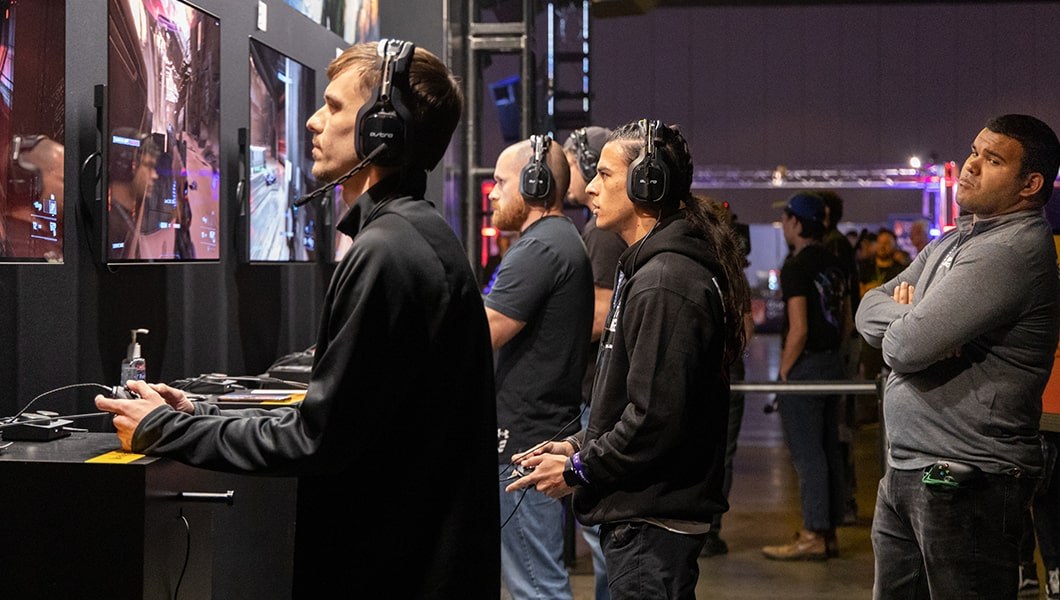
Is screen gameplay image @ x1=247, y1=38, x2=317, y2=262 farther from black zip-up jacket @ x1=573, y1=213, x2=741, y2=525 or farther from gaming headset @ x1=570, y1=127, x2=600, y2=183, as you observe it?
black zip-up jacket @ x1=573, y1=213, x2=741, y2=525

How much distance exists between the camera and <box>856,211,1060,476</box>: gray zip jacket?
113 inches

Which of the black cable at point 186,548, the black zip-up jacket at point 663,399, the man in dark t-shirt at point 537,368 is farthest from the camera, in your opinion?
the man in dark t-shirt at point 537,368

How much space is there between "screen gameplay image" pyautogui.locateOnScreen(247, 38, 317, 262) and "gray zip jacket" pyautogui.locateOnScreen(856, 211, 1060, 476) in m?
2.04

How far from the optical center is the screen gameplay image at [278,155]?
411cm

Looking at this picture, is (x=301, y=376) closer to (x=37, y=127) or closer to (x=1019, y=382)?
(x=37, y=127)

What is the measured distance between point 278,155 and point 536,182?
1.06 meters

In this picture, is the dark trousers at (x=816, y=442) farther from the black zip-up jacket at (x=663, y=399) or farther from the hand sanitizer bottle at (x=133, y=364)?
the hand sanitizer bottle at (x=133, y=364)

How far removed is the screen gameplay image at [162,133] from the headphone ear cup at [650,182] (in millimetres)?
1308

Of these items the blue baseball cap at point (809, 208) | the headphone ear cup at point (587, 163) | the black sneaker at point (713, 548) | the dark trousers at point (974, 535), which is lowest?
the black sneaker at point (713, 548)

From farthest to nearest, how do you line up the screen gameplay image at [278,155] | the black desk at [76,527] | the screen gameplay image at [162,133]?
the screen gameplay image at [278,155] < the screen gameplay image at [162,133] < the black desk at [76,527]

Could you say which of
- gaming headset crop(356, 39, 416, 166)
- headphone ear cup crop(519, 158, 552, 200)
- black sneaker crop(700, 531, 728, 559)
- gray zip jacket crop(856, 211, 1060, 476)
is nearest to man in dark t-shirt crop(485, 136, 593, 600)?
headphone ear cup crop(519, 158, 552, 200)

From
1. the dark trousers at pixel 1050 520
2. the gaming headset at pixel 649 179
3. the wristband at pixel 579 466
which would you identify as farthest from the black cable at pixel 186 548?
the dark trousers at pixel 1050 520

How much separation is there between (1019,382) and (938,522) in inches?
15.7

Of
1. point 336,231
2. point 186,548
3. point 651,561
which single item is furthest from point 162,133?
point 336,231
